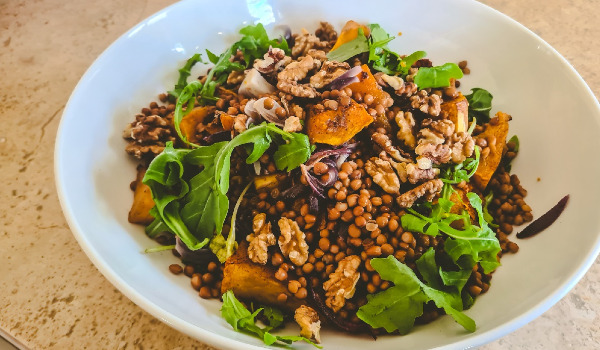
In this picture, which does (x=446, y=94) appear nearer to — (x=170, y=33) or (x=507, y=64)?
(x=507, y=64)

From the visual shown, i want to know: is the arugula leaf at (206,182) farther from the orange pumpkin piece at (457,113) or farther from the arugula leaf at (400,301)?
the orange pumpkin piece at (457,113)

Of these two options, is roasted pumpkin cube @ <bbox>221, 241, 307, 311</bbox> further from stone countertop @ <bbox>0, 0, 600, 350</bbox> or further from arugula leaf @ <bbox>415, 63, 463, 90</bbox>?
arugula leaf @ <bbox>415, 63, 463, 90</bbox>

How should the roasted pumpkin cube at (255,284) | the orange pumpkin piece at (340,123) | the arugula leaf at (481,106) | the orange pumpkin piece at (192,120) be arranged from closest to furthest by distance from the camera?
the roasted pumpkin cube at (255,284) → the orange pumpkin piece at (340,123) → the orange pumpkin piece at (192,120) → the arugula leaf at (481,106)

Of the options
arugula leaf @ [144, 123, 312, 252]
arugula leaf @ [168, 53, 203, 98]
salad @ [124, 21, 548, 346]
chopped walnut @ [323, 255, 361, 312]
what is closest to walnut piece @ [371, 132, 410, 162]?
salad @ [124, 21, 548, 346]

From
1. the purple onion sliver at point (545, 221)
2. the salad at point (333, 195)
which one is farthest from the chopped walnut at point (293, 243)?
the purple onion sliver at point (545, 221)

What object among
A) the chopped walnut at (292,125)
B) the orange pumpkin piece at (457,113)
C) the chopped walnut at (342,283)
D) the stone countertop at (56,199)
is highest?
the orange pumpkin piece at (457,113)
